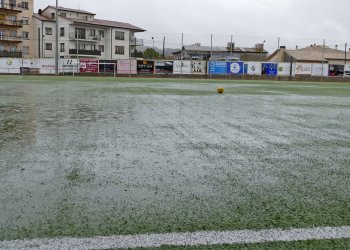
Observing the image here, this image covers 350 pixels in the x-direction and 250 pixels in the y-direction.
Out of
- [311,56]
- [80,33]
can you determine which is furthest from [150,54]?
[311,56]

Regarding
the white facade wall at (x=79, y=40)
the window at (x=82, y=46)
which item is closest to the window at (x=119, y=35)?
the white facade wall at (x=79, y=40)

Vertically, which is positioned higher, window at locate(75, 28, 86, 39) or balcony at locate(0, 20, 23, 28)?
balcony at locate(0, 20, 23, 28)

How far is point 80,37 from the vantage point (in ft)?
217

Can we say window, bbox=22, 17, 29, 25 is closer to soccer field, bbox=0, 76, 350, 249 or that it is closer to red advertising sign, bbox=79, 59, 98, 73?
red advertising sign, bbox=79, 59, 98, 73

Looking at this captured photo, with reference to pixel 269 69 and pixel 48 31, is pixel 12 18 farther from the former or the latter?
pixel 269 69

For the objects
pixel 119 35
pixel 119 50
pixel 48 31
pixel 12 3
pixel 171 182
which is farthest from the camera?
pixel 119 35

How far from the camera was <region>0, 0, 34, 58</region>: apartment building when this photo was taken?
6328 centimetres

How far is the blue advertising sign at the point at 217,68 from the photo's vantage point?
44.4m

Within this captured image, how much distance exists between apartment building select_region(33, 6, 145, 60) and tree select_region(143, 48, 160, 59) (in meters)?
4.30

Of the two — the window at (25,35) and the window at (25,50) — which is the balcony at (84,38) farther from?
the window at (25,35)

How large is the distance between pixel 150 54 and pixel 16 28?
79.8ft

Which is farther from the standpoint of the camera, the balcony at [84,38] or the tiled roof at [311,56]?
the tiled roof at [311,56]

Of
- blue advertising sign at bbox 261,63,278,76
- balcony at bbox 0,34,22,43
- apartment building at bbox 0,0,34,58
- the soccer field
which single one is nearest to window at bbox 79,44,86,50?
apartment building at bbox 0,0,34,58

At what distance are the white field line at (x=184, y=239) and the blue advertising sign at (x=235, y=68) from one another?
4290cm
